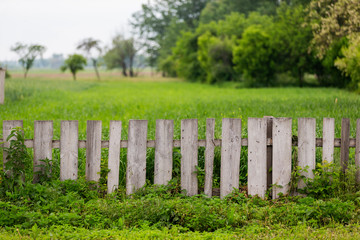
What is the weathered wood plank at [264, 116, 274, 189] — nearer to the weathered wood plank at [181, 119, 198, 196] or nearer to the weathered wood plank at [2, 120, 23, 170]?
the weathered wood plank at [181, 119, 198, 196]

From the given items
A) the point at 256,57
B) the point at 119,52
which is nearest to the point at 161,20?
the point at 119,52

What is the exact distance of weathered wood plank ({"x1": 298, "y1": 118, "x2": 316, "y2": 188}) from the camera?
19.9 ft

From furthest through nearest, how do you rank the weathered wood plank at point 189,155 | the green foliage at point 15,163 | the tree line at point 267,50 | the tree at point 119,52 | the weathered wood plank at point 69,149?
1. the tree at point 119,52
2. the tree line at point 267,50
3. the weathered wood plank at point 189,155
4. the weathered wood plank at point 69,149
5. the green foliage at point 15,163

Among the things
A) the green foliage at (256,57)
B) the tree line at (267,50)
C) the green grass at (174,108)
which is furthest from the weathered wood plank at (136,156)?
the green foliage at (256,57)

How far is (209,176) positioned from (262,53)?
3756 cm

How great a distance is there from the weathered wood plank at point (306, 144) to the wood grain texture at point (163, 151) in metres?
1.98

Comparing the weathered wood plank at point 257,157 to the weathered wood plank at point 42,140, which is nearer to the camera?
the weathered wood plank at point 42,140

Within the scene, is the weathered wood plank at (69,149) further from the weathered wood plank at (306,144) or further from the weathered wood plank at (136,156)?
the weathered wood plank at (306,144)

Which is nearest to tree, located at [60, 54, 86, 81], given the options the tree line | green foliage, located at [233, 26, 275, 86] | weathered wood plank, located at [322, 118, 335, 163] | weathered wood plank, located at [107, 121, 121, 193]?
the tree line

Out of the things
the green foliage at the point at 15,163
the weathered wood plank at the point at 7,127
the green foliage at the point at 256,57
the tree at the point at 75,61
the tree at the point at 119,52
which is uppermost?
the tree at the point at 119,52

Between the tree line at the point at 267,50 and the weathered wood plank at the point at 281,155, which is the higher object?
the tree line at the point at 267,50

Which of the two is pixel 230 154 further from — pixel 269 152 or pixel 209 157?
pixel 269 152

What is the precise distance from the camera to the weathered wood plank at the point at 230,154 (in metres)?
6.02

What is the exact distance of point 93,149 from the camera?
5.95 meters
